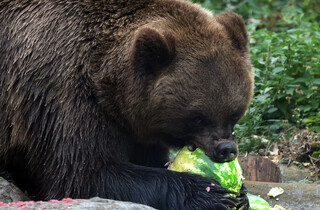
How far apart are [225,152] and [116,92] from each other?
117cm

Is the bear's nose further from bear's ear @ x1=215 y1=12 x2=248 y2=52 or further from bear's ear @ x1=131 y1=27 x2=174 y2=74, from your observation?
bear's ear @ x1=215 y1=12 x2=248 y2=52

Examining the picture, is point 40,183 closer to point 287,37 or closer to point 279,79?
point 279,79

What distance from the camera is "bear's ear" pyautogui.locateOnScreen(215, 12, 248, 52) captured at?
251 inches

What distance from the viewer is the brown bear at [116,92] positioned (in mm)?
5910

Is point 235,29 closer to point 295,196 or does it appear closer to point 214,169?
point 214,169

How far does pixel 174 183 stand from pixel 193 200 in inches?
9.2

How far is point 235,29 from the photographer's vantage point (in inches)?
253

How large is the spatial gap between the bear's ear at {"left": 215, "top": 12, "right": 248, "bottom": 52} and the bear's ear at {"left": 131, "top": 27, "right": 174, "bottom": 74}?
0.73m

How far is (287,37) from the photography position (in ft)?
33.4

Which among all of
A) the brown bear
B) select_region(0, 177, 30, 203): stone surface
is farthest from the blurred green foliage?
select_region(0, 177, 30, 203): stone surface

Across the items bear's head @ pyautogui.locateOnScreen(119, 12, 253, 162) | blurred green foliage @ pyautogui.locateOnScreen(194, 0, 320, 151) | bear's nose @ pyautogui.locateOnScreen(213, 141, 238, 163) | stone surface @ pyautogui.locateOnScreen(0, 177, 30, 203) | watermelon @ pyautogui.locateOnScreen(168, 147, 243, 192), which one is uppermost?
bear's head @ pyautogui.locateOnScreen(119, 12, 253, 162)

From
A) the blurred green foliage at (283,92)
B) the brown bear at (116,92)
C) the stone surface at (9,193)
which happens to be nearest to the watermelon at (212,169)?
the brown bear at (116,92)

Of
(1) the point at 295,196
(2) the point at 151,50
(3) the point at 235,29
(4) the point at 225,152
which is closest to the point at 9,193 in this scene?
(2) the point at 151,50

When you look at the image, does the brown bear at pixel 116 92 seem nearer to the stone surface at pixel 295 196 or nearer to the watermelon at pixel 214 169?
the watermelon at pixel 214 169
